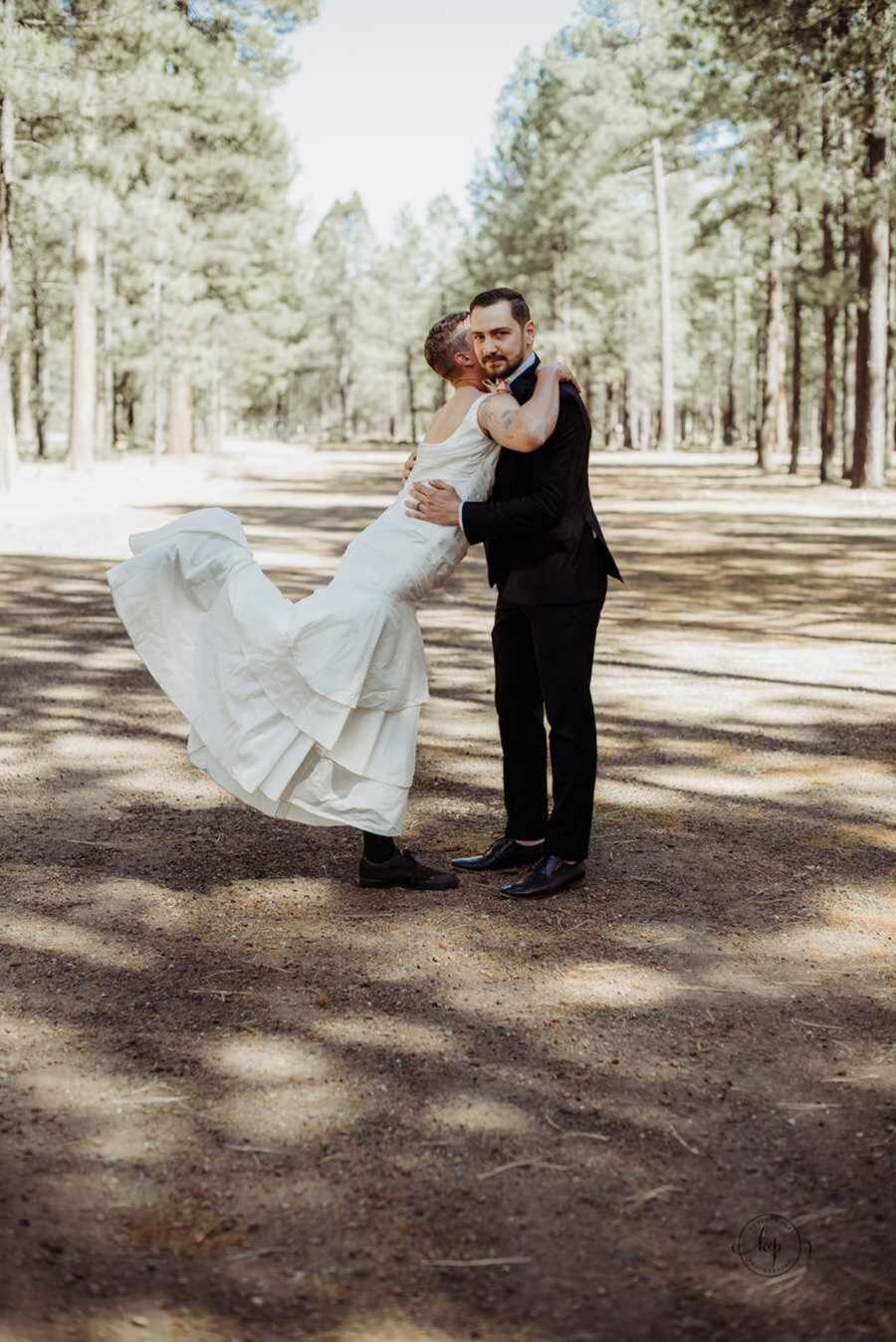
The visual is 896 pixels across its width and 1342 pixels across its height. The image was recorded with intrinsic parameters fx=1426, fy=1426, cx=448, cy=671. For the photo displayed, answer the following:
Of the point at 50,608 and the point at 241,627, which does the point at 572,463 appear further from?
the point at 50,608

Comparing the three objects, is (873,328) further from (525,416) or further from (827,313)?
(525,416)

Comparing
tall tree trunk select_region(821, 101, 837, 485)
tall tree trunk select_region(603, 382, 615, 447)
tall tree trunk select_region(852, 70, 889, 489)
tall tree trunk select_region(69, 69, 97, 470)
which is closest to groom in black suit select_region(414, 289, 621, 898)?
tall tree trunk select_region(852, 70, 889, 489)

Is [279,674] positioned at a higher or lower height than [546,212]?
lower

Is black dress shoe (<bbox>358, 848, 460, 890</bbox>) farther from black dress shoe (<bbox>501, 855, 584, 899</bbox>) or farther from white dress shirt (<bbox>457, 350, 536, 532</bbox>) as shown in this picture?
white dress shirt (<bbox>457, 350, 536, 532</bbox>)

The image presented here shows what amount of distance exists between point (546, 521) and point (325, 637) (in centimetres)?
83

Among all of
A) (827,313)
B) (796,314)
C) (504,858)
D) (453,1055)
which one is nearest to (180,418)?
(796,314)

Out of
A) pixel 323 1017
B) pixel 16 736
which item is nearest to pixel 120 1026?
pixel 323 1017

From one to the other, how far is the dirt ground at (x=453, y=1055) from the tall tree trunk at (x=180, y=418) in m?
38.7

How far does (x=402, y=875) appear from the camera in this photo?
16.6 ft

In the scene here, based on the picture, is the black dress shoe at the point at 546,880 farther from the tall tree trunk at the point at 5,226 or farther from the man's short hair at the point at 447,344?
the tall tree trunk at the point at 5,226

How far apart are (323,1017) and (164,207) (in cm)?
3586

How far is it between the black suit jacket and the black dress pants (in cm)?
8

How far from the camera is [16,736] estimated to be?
7.56 metres

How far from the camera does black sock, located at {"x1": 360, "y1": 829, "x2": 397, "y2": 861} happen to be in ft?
16.6
